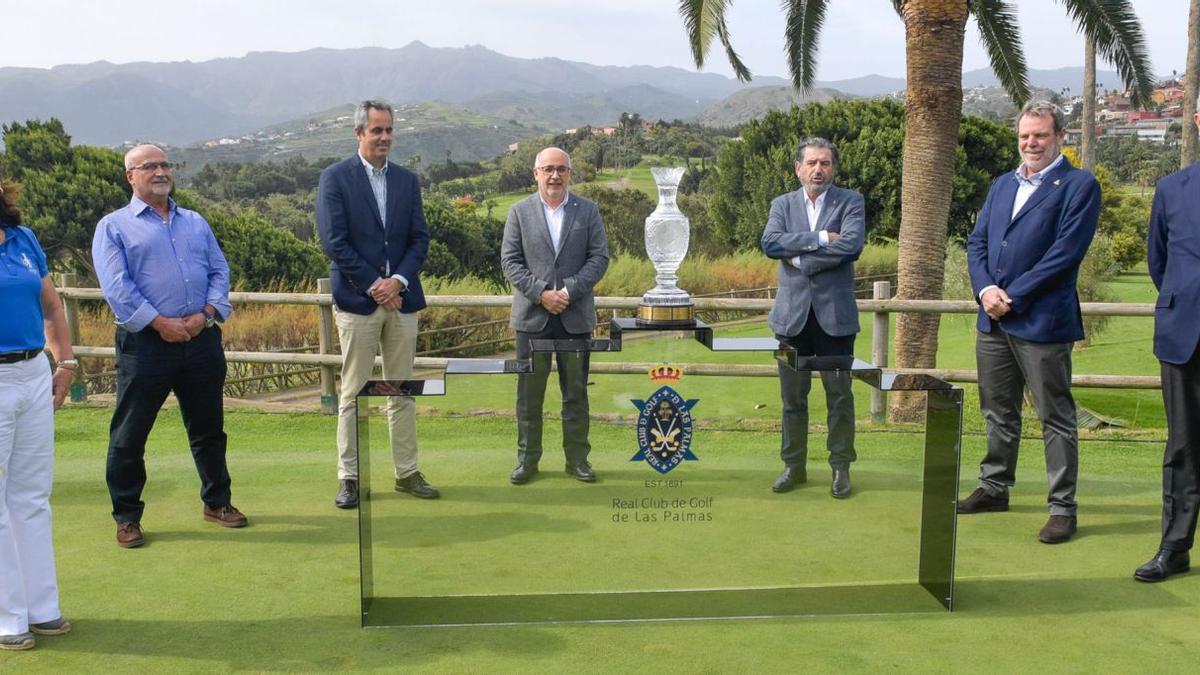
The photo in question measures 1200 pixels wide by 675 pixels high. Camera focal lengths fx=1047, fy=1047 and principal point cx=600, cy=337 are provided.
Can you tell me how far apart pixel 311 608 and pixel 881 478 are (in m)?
2.16

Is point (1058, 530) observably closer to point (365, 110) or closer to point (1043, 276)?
point (1043, 276)

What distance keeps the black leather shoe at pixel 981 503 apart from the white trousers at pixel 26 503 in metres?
3.99

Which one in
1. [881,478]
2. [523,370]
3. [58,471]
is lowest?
[58,471]

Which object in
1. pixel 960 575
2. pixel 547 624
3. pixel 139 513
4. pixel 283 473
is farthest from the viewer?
pixel 283 473

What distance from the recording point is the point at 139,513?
4.75 metres

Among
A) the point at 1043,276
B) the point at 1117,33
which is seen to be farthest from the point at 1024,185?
the point at 1117,33

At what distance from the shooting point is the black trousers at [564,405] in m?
3.86

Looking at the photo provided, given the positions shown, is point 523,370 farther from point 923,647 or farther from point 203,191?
point 203,191

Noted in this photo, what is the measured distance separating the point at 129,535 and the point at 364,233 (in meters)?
1.76

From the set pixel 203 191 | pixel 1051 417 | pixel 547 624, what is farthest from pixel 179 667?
pixel 203 191

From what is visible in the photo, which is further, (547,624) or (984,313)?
(984,313)

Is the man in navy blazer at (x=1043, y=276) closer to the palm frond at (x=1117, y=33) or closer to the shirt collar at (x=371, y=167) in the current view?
the shirt collar at (x=371, y=167)

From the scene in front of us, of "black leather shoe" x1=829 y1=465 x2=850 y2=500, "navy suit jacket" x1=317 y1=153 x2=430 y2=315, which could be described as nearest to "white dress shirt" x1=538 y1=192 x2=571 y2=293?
"navy suit jacket" x1=317 y1=153 x2=430 y2=315

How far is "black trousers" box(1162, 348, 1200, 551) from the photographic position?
4230 mm
